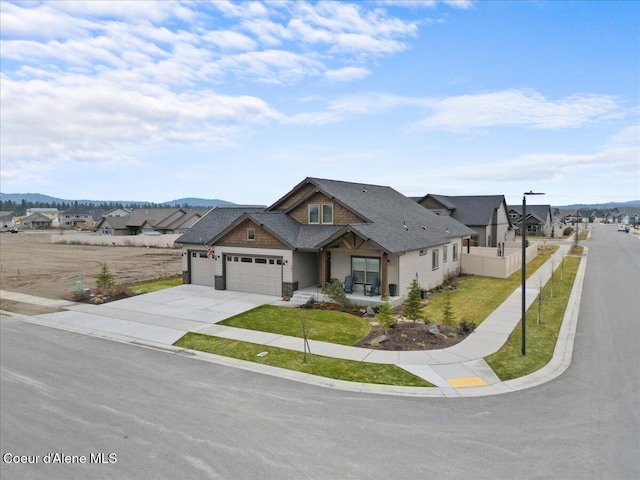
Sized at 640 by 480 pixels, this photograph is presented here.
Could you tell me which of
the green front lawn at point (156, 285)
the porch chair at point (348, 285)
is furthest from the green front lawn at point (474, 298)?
the green front lawn at point (156, 285)

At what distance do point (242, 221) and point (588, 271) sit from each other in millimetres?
28673

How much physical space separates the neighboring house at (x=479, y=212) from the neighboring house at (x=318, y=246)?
58.8ft

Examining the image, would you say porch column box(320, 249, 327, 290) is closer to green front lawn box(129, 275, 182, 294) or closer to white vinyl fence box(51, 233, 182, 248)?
green front lawn box(129, 275, 182, 294)

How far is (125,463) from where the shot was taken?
8516 millimetres

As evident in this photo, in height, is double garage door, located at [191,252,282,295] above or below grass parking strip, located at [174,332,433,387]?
above

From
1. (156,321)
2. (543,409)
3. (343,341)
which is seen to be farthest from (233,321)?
(543,409)

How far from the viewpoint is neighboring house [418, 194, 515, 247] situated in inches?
1863

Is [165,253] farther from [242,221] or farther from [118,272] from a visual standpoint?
[242,221]

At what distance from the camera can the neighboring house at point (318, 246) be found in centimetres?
2373

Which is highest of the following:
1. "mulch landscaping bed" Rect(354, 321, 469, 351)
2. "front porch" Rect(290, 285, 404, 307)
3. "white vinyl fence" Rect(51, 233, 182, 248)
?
"white vinyl fence" Rect(51, 233, 182, 248)

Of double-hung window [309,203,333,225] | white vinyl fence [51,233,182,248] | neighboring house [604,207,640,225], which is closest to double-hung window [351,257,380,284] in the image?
double-hung window [309,203,333,225]

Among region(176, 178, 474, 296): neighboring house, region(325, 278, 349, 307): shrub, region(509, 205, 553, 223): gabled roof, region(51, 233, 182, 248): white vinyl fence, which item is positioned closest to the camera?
region(325, 278, 349, 307): shrub

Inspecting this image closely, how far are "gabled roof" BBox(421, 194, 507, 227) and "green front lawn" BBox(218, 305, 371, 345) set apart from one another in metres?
31.6

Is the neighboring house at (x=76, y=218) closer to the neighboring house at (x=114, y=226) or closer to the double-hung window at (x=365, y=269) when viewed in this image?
the neighboring house at (x=114, y=226)
